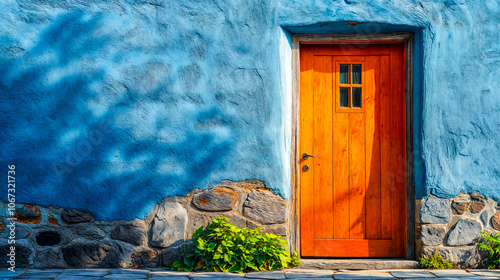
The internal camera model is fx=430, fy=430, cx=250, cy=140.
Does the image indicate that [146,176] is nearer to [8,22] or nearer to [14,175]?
[14,175]

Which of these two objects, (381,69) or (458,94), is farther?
(381,69)

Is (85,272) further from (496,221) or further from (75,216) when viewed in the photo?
(496,221)

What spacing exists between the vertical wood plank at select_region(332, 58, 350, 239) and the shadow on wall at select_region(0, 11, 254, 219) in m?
1.00

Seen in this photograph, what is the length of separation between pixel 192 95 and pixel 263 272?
167 centimetres

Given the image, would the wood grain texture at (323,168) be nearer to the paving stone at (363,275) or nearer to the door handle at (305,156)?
the door handle at (305,156)

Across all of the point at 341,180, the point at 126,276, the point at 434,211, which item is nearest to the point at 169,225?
the point at 126,276

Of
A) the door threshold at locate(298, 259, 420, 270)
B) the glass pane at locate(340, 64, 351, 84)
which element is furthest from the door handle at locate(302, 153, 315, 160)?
the door threshold at locate(298, 259, 420, 270)

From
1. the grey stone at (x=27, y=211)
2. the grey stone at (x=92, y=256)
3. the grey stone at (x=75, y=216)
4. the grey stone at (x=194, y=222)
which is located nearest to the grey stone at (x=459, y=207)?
the grey stone at (x=194, y=222)

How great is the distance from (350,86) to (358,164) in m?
0.75

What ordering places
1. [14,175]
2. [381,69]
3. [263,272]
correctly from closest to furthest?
1. [263,272]
2. [14,175]
3. [381,69]

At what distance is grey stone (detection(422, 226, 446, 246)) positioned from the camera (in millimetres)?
3799

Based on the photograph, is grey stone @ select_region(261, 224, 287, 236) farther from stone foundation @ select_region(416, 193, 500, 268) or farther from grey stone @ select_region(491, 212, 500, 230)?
grey stone @ select_region(491, 212, 500, 230)

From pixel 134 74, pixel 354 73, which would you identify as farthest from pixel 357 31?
pixel 134 74

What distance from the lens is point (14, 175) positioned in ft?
12.7
